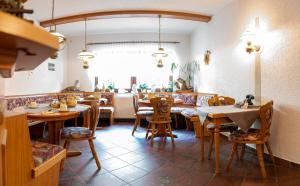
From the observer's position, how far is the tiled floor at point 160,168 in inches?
83.1

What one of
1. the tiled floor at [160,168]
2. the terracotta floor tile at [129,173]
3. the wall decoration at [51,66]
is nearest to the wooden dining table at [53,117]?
the tiled floor at [160,168]

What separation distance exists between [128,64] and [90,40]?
4.77ft

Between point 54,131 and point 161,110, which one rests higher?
point 161,110

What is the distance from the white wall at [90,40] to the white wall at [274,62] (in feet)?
6.89

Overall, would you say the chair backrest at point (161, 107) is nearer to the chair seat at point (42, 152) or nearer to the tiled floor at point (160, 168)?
the tiled floor at point (160, 168)

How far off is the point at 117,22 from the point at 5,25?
5.02 meters

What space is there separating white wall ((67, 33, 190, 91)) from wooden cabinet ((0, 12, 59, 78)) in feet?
18.9

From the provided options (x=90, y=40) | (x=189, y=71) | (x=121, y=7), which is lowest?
(x=189, y=71)

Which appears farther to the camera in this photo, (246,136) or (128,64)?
(128,64)

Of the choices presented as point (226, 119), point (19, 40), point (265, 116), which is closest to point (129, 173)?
point (226, 119)

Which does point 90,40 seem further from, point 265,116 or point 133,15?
point 265,116

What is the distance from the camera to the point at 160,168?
2.46 meters

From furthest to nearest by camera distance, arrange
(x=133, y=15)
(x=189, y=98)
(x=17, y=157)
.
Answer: (x=189, y=98) < (x=133, y=15) < (x=17, y=157)

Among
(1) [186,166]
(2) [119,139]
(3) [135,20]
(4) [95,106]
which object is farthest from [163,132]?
(3) [135,20]
